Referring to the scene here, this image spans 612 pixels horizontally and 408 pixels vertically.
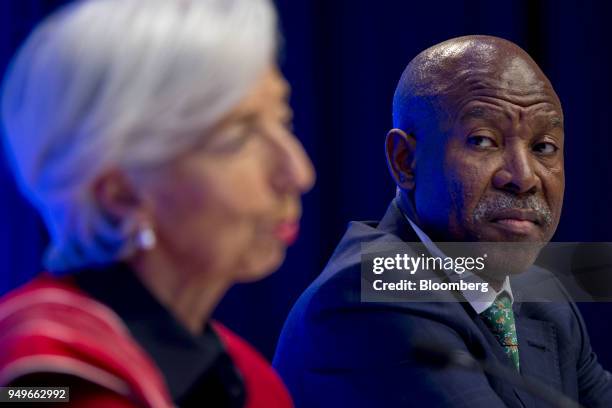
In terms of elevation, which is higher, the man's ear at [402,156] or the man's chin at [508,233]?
the man's ear at [402,156]

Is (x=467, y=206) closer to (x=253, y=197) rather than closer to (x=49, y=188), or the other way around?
(x=253, y=197)

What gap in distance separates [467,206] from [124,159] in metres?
0.78

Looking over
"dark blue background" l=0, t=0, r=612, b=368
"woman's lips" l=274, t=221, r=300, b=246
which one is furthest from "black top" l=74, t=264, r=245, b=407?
"dark blue background" l=0, t=0, r=612, b=368

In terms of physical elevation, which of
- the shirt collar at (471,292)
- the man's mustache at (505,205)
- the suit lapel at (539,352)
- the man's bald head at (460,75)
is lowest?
the suit lapel at (539,352)

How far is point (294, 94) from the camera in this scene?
85.4 inches

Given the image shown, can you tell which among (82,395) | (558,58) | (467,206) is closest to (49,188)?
(82,395)

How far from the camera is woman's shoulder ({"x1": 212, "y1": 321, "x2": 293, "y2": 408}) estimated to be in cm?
92

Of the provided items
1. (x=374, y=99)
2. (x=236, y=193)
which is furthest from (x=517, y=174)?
(x=374, y=99)

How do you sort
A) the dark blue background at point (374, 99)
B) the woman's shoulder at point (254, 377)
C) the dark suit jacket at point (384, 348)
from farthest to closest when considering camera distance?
the dark blue background at point (374, 99) < the dark suit jacket at point (384, 348) < the woman's shoulder at point (254, 377)

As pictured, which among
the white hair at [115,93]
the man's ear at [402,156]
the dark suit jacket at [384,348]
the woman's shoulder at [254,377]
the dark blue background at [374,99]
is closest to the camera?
the white hair at [115,93]

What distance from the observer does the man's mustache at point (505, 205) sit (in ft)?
4.50

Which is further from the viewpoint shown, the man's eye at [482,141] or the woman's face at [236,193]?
the man's eye at [482,141]

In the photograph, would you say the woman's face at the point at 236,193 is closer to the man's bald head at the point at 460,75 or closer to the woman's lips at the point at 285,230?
the woman's lips at the point at 285,230

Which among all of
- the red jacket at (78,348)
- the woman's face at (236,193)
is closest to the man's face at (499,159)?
the woman's face at (236,193)
